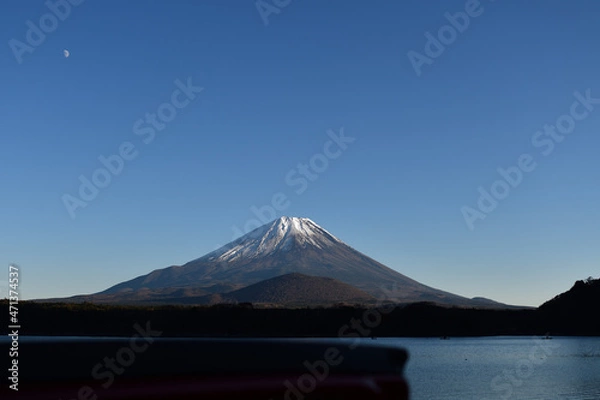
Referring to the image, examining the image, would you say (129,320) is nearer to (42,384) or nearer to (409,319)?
(409,319)

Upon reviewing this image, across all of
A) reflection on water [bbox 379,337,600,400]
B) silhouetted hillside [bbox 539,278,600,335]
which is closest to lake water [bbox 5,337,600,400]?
reflection on water [bbox 379,337,600,400]

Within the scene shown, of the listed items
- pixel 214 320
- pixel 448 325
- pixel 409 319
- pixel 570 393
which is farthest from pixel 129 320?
pixel 570 393

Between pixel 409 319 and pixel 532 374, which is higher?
pixel 409 319

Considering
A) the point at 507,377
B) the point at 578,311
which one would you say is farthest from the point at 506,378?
the point at 578,311

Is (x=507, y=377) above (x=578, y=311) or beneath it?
beneath

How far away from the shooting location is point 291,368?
102 inches

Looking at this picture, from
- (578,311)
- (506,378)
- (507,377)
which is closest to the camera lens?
(506,378)

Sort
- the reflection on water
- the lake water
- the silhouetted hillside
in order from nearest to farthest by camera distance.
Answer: the lake water, the reflection on water, the silhouetted hillside

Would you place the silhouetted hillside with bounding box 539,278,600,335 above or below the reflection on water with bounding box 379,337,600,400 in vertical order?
above

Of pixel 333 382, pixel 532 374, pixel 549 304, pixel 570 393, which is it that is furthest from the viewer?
pixel 549 304

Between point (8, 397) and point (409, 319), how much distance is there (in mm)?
133525

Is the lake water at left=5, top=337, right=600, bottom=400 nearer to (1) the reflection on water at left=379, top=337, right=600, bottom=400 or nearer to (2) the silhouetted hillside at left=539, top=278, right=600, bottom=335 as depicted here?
(1) the reflection on water at left=379, top=337, right=600, bottom=400

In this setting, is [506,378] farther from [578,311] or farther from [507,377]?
[578,311]

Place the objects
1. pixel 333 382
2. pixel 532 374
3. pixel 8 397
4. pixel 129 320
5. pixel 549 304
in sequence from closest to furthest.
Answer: pixel 8 397, pixel 333 382, pixel 532 374, pixel 129 320, pixel 549 304
